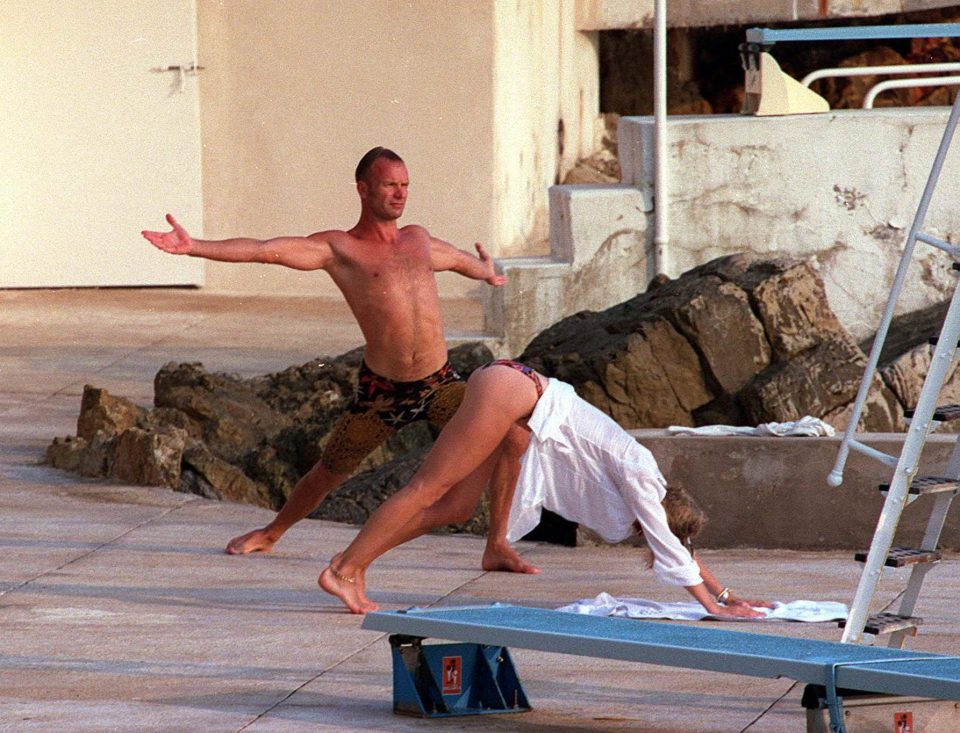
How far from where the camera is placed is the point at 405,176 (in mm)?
7234

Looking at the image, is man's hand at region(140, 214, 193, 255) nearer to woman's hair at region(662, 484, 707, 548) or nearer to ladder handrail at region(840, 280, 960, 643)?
woman's hair at region(662, 484, 707, 548)

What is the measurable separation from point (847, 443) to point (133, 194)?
10.5 m

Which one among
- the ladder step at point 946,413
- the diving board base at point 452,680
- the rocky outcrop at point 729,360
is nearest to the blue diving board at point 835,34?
the rocky outcrop at point 729,360

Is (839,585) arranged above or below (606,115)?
below

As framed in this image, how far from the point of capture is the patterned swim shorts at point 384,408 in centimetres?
746

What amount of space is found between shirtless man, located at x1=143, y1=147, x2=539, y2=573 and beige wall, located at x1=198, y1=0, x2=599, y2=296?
26.5ft

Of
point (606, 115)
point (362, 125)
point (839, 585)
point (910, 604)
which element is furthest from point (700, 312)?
point (606, 115)

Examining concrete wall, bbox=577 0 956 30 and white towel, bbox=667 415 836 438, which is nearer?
white towel, bbox=667 415 836 438

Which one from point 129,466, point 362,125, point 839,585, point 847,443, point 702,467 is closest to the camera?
point 847,443

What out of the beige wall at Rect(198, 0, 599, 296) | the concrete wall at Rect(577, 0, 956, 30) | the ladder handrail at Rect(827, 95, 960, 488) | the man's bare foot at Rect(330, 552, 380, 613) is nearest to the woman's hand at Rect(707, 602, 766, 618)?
the ladder handrail at Rect(827, 95, 960, 488)

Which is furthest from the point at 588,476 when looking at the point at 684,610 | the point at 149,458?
the point at 149,458

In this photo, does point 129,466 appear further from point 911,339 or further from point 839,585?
point 911,339

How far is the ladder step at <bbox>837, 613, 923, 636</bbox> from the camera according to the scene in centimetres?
567

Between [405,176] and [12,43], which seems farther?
[12,43]
